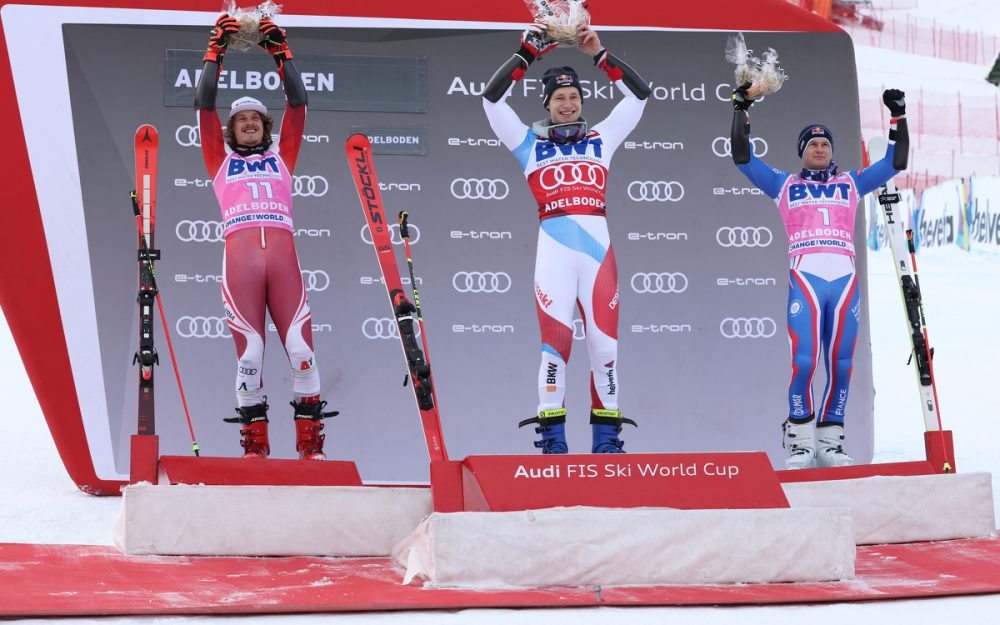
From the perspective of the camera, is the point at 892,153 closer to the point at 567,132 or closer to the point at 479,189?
the point at 567,132

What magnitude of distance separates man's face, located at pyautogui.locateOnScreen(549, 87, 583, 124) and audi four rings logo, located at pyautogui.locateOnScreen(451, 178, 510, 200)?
1353mm

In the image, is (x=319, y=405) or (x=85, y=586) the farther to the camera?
(x=319, y=405)

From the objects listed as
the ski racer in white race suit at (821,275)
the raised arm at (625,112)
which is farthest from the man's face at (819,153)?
the raised arm at (625,112)

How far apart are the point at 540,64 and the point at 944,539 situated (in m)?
3.12

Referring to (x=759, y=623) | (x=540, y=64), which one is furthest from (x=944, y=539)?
(x=540, y=64)

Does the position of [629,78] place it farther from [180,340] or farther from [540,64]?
[180,340]

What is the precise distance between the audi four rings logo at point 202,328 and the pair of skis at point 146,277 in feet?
3.52

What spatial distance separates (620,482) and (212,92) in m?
2.28

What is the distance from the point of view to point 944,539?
4.53 metres

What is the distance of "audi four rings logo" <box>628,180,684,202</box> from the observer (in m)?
6.03

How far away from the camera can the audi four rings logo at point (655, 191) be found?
19.8 feet

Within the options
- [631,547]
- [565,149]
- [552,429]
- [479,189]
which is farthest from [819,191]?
[631,547]

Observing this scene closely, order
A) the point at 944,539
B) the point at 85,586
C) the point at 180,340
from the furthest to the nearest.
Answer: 1. the point at 180,340
2. the point at 944,539
3. the point at 85,586

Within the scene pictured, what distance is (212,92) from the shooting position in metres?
4.60
